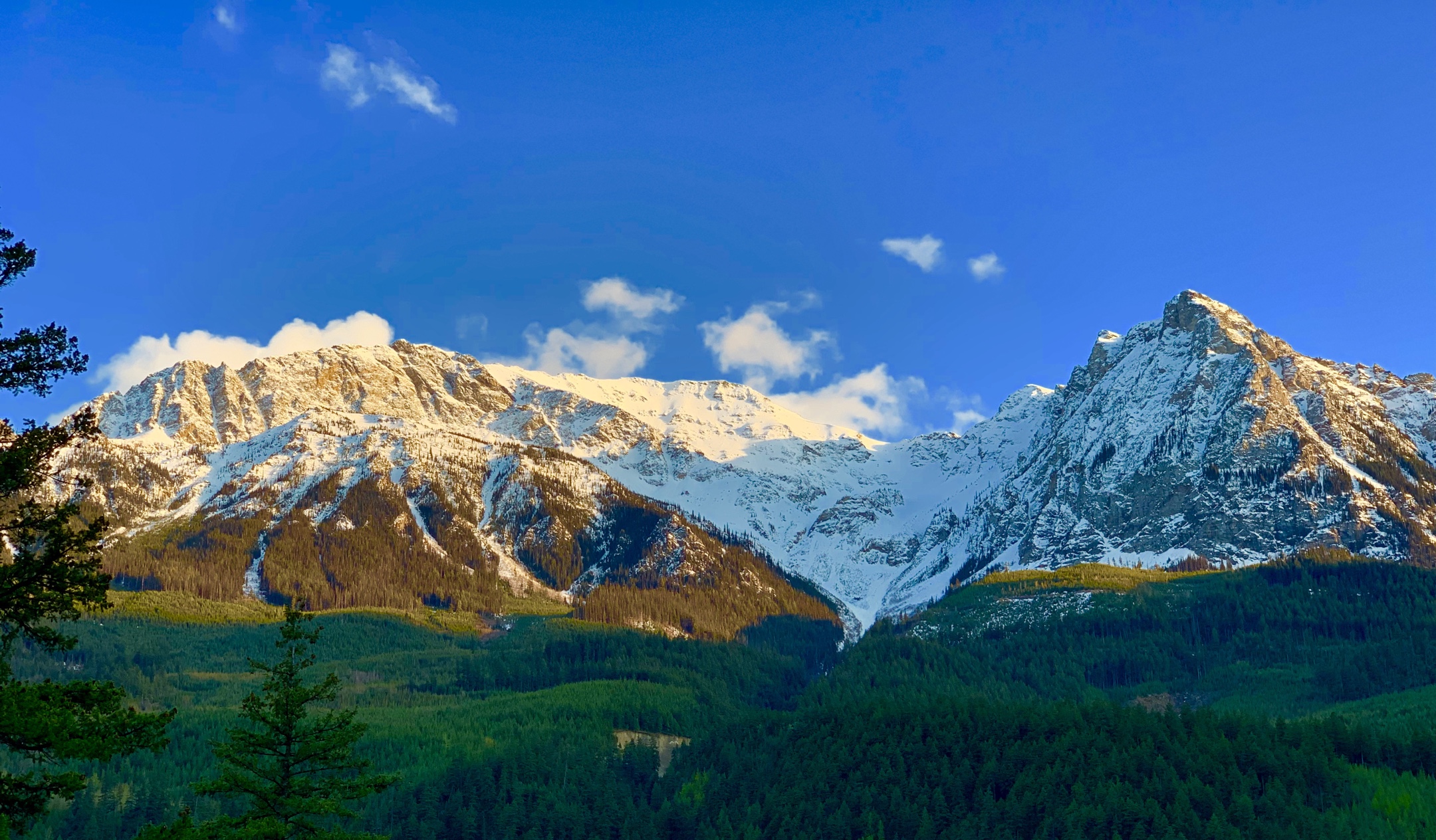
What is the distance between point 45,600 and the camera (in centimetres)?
2494

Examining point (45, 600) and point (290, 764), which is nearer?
point (45, 600)

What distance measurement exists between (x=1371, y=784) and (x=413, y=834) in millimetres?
118744

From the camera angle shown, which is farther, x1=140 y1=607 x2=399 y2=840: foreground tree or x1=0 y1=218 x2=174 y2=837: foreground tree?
x1=140 y1=607 x2=399 y2=840: foreground tree

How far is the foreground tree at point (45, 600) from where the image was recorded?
23.8m

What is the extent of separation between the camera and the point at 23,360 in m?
25.5

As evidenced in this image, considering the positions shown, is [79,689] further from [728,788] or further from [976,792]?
[728,788]

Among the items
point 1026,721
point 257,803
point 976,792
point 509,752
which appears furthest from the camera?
point 509,752

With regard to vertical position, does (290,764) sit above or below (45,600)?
below

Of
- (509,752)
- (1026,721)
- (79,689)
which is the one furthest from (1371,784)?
(79,689)

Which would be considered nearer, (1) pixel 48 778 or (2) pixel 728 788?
(1) pixel 48 778

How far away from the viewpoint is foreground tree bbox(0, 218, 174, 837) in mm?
23812

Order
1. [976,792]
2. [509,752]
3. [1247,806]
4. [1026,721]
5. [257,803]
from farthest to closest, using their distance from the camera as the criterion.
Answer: [509,752] < [1026,721] < [976,792] < [1247,806] < [257,803]

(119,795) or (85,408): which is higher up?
(85,408)

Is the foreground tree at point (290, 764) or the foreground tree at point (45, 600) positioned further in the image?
the foreground tree at point (290, 764)
